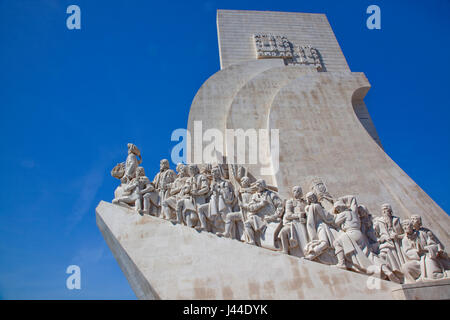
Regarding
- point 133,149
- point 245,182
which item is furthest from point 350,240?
point 133,149

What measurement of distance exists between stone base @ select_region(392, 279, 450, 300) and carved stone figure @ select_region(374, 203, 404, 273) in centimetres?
60

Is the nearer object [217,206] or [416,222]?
[416,222]

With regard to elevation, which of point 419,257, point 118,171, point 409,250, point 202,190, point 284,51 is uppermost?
point 284,51

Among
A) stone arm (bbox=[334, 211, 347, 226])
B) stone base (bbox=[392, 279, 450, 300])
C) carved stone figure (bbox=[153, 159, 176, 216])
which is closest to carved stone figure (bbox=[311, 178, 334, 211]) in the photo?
stone arm (bbox=[334, 211, 347, 226])

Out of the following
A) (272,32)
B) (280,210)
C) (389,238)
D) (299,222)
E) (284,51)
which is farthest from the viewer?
(272,32)

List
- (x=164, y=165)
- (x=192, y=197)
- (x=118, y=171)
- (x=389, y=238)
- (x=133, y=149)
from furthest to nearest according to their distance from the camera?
(x=133, y=149), (x=118, y=171), (x=164, y=165), (x=192, y=197), (x=389, y=238)

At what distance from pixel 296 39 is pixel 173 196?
25.6 ft

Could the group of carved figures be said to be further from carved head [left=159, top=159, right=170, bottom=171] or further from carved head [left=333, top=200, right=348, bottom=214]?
carved head [left=159, top=159, right=170, bottom=171]

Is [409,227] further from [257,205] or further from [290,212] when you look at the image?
[257,205]

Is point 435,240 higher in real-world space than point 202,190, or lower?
lower

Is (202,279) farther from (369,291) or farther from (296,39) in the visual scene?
(296,39)

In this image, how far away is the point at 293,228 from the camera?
5.59m

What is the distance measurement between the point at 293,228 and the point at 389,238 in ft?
5.42

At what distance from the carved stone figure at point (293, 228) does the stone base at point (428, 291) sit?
1.59 meters
